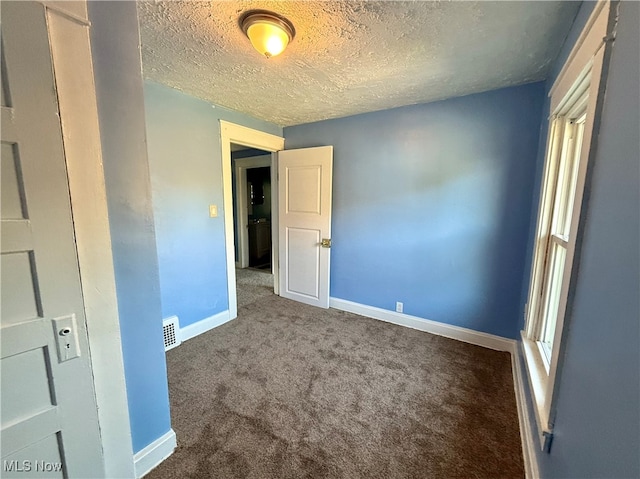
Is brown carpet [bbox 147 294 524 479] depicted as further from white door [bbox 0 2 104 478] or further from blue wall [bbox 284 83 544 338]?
white door [bbox 0 2 104 478]

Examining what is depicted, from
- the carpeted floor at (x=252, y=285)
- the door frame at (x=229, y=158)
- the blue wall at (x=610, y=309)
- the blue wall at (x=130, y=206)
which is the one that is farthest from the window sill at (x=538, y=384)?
the carpeted floor at (x=252, y=285)

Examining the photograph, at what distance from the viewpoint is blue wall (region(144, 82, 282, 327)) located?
212 centimetres

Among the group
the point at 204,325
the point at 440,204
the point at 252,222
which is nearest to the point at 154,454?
the point at 204,325

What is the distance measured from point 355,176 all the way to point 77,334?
2529 mm

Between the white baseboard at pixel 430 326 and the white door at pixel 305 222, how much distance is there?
1.02 ft

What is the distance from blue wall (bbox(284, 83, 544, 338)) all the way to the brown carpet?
1.52 ft

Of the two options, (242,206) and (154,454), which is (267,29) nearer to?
(154,454)

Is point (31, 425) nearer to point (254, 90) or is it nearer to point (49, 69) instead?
point (49, 69)

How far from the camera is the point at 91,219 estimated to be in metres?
0.91

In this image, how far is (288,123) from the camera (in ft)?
10.2

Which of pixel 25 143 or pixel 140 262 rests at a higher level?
pixel 25 143

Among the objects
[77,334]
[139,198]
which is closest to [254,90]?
[139,198]
